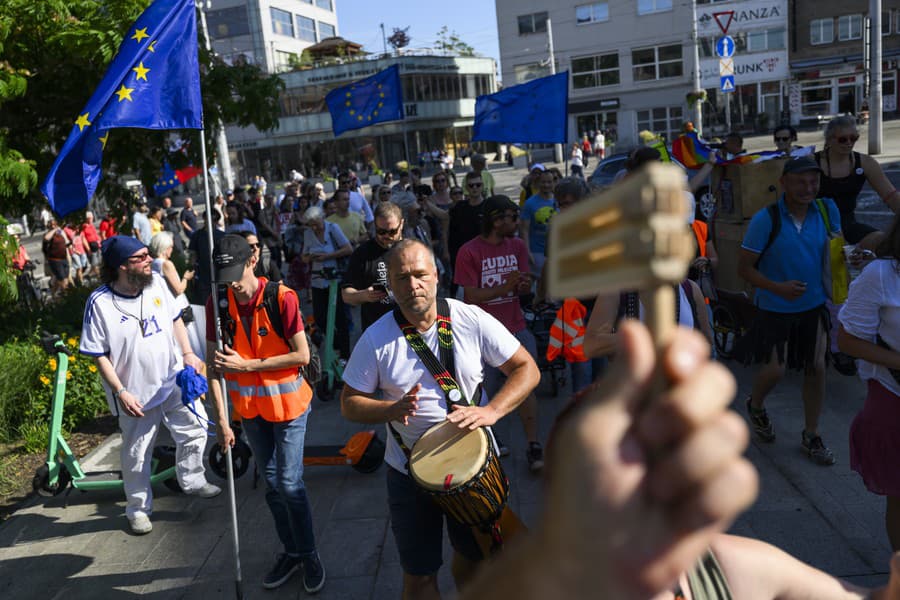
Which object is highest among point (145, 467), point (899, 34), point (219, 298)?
point (899, 34)

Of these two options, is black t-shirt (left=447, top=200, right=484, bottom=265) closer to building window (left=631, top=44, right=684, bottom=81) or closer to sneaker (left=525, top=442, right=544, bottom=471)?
sneaker (left=525, top=442, right=544, bottom=471)

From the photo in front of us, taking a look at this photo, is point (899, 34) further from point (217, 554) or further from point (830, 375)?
point (217, 554)

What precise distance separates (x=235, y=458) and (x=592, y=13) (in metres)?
48.1

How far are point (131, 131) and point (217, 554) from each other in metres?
6.63

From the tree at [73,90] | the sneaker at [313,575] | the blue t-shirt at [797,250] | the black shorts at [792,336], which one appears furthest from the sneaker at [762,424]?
the tree at [73,90]

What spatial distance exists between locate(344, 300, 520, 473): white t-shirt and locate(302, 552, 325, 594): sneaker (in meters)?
1.25

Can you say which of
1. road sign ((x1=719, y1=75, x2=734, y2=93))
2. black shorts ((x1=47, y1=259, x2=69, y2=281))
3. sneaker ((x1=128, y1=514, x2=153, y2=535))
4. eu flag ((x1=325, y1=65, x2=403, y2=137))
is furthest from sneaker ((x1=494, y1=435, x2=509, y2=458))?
road sign ((x1=719, y1=75, x2=734, y2=93))

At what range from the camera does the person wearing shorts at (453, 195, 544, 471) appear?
5.54 m

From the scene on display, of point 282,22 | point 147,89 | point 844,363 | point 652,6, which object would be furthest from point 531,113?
point 282,22

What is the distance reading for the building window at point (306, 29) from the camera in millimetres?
66438

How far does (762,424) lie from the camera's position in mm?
5383

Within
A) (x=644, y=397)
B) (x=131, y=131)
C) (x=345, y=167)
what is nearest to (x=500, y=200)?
(x=644, y=397)

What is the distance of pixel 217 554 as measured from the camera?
474 cm

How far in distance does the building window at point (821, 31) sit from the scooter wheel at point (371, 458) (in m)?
51.0
